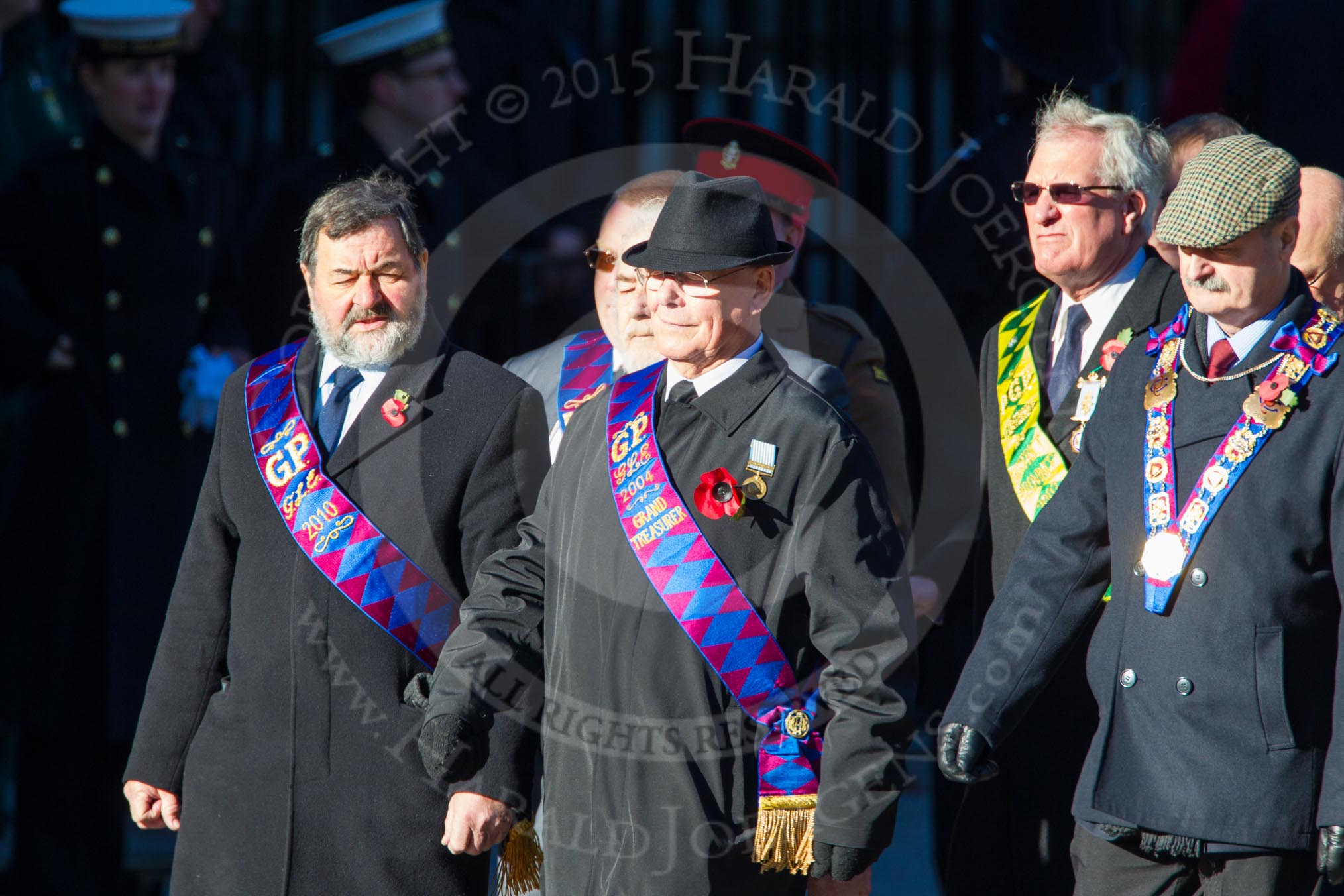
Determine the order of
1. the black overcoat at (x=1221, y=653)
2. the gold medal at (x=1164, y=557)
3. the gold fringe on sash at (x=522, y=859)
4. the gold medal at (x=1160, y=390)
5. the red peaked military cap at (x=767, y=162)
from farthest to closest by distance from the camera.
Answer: the red peaked military cap at (x=767, y=162) < the gold fringe on sash at (x=522, y=859) < the gold medal at (x=1160, y=390) < the gold medal at (x=1164, y=557) < the black overcoat at (x=1221, y=653)

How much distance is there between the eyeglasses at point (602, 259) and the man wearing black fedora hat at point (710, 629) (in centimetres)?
84

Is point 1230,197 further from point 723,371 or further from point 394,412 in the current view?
point 394,412

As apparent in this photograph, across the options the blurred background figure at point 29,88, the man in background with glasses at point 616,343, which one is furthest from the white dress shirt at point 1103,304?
the blurred background figure at point 29,88

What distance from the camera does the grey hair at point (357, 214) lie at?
3.58 meters

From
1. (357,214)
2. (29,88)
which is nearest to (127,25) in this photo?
(29,88)

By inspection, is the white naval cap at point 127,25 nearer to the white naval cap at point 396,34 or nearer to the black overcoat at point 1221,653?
the white naval cap at point 396,34

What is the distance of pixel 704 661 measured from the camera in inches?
122

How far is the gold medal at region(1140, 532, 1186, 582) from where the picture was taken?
300 cm

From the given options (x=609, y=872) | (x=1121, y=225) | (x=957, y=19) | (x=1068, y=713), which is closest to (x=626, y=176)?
(x=957, y=19)

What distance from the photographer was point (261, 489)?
3.59 metres

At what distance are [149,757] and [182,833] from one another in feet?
0.55

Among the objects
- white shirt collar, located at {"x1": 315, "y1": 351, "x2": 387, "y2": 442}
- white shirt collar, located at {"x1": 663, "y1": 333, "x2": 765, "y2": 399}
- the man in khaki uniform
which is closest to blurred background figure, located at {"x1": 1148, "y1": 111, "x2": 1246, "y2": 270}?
the man in khaki uniform

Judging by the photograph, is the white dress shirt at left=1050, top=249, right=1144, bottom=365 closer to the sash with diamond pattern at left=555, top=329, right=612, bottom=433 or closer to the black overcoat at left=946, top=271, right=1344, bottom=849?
the black overcoat at left=946, top=271, right=1344, bottom=849

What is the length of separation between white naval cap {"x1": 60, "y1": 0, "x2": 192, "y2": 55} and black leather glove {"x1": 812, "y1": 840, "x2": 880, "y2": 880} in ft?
11.5
